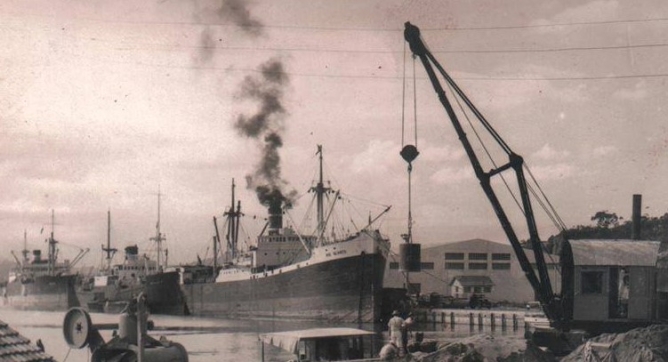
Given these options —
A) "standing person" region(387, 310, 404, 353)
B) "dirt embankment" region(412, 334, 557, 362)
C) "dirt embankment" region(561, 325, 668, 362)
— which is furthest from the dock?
"dirt embankment" region(412, 334, 557, 362)

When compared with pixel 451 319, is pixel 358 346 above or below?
above

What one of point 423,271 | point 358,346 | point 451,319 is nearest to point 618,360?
point 358,346

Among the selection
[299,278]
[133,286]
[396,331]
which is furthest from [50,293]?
[396,331]

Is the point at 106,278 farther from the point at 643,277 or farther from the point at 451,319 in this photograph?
the point at 643,277

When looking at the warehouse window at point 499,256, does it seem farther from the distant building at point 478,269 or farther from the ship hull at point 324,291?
the ship hull at point 324,291

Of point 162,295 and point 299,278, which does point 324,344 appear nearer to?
point 299,278

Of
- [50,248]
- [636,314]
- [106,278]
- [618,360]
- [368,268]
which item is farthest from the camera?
[50,248]

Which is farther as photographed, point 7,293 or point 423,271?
point 7,293
